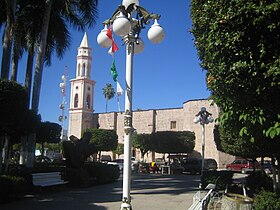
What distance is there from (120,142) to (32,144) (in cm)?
4006

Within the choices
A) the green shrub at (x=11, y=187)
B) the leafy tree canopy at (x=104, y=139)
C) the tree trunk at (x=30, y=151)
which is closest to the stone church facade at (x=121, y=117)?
the leafy tree canopy at (x=104, y=139)

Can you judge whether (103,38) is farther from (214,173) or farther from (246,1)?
(214,173)

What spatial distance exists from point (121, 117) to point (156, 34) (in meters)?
53.3

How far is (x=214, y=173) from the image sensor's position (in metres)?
16.7

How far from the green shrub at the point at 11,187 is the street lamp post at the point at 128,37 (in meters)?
6.46

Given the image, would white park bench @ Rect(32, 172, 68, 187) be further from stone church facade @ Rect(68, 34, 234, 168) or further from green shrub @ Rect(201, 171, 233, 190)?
stone church facade @ Rect(68, 34, 234, 168)

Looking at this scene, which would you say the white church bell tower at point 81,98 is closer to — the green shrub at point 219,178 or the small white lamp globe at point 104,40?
the green shrub at point 219,178

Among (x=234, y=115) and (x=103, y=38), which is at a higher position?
(x=103, y=38)

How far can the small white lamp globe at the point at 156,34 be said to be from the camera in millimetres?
7043

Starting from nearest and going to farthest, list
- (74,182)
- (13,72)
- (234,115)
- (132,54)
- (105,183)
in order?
(234,115), (132,54), (74,182), (105,183), (13,72)

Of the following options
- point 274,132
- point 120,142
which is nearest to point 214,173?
point 274,132

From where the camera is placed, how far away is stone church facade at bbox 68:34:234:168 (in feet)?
161

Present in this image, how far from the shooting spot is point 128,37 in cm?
718

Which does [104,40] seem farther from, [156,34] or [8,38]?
[8,38]
